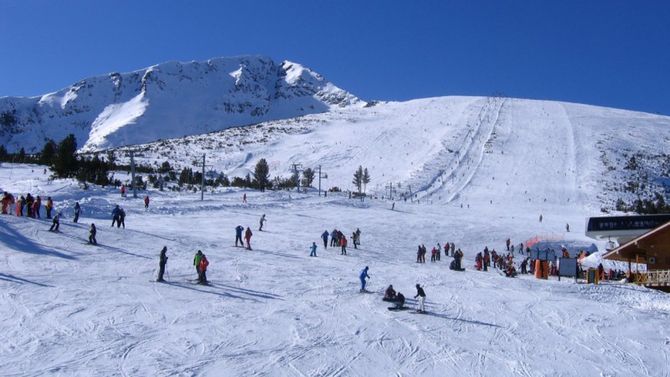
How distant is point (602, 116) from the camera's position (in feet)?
382

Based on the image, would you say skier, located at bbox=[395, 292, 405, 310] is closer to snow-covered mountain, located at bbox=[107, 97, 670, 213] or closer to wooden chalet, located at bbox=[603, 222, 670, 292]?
wooden chalet, located at bbox=[603, 222, 670, 292]

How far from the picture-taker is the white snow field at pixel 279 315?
9.91 m

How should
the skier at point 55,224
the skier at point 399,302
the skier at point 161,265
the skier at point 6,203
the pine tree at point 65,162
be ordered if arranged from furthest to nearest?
the pine tree at point 65,162, the skier at point 6,203, the skier at point 55,224, the skier at point 161,265, the skier at point 399,302

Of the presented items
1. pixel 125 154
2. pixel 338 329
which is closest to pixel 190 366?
pixel 338 329

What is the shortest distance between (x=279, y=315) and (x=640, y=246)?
18.2 meters

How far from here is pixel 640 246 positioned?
949 inches

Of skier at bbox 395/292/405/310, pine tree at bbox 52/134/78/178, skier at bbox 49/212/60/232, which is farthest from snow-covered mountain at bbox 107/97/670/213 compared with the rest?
skier at bbox 395/292/405/310

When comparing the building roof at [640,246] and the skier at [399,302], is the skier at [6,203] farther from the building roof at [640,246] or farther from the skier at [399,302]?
the building roof at [640,246]

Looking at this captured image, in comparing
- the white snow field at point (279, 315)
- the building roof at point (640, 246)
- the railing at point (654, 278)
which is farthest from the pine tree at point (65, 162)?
the railing at point (654, 278)

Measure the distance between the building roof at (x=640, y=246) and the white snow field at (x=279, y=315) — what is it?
4860mm

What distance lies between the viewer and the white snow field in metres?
9.91

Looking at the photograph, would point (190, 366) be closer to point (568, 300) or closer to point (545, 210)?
point (568, 300)

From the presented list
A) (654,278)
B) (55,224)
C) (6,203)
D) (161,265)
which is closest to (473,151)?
(654,278)

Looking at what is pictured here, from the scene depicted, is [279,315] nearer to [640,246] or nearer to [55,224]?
[55,224]
